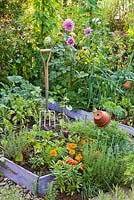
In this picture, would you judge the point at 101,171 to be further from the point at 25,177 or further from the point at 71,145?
the point at 25,177

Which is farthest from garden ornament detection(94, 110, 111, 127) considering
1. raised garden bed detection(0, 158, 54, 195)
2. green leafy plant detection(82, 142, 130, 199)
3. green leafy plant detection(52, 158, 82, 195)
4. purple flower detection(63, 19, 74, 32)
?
purple flower detection(63, 19, 74, 32)

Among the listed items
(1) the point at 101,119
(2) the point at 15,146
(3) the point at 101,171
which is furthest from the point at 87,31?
(3) the point at 101,171

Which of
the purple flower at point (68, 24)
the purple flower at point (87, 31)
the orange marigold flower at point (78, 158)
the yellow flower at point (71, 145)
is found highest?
the purple flower at point (68, 24)

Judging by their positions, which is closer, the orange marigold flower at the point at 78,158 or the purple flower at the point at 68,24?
the orange marigold flower at the point at 78,158

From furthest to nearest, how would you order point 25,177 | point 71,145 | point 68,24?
1. point 68,24
2. point 71,145
3. point 25,177

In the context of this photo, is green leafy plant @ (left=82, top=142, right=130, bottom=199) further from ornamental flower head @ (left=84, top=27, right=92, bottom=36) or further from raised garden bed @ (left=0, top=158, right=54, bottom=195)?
ornamental flower head @ (left=84, top=27, right=92, bottom=36)

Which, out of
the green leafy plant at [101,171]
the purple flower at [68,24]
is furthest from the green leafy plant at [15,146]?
the purple flower at [68,24]

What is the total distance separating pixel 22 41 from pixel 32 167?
212cm

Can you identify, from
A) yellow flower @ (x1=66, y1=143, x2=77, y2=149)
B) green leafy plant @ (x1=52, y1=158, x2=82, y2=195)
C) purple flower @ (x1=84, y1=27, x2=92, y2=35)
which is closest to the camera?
green leafy plant @ (x1=52, y1=158, x2=82, y2=195)

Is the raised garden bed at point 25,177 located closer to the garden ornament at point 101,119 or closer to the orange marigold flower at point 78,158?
the orange marigold flower at point 78,158

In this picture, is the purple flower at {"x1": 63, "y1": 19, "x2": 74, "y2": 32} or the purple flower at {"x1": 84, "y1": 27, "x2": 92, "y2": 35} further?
the purple flower at {"x1": 84, "y1": 27, "x2": 92, "y2": 35}

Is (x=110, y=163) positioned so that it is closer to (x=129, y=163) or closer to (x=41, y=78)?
(x=129, y=163)

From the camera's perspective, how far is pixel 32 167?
349 cm

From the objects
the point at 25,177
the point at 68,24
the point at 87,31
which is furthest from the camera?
the point at 87,31
